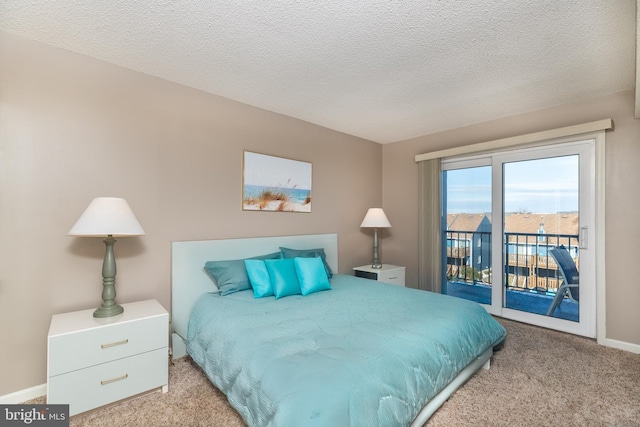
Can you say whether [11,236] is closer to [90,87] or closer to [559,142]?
[90,87]

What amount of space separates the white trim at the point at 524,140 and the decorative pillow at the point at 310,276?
2352 mm

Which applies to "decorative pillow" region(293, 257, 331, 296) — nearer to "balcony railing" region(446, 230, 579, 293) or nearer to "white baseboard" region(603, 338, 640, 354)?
"balcony railing" region(446, 230, 579, 293)

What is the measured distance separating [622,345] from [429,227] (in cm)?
216

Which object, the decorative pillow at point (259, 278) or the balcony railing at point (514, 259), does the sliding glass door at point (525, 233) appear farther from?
the decorative pillow at point (259, 278)

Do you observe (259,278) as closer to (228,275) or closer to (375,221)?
(228,275)

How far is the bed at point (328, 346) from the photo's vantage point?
4.20ft

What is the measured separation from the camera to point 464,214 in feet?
13.1

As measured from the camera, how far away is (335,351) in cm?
152

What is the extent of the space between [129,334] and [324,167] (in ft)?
9.10

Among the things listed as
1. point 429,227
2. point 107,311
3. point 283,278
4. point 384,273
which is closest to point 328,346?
point 283,278

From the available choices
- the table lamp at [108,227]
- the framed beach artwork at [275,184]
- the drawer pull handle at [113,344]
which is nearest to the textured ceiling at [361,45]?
the framed beach artwork at [275,184]

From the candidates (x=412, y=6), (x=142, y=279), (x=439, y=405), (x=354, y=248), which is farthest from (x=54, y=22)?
(x=354, y=248)

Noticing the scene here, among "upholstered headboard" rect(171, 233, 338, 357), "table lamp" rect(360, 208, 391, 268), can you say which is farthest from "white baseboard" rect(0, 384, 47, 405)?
"table lamp" rect(360, 208, 391, 268)

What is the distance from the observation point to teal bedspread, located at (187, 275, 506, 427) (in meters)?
1.26
